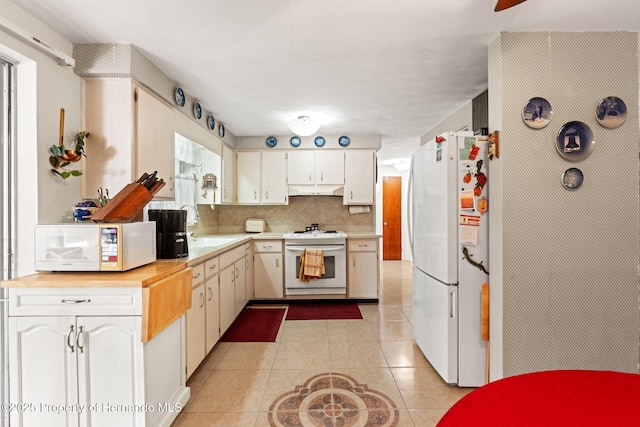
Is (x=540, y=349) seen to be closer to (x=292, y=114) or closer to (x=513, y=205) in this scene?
(x=513, y=205)

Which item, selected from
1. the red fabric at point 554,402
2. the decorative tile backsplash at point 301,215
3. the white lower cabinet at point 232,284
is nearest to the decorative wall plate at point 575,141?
the red fabric at point 554,402

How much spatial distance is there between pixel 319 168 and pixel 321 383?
2.98 metres

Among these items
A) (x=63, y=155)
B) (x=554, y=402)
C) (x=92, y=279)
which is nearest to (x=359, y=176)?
(x=63, y=155)

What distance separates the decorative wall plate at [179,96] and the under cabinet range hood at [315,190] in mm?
2067

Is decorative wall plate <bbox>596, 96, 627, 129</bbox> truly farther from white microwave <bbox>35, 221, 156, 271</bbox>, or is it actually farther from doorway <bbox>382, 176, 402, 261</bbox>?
doorway <bbox>382, 176, 402, 261</bbox>

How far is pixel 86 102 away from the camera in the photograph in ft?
7.02

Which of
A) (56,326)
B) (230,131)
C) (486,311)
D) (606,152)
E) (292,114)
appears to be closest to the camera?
(56,326)

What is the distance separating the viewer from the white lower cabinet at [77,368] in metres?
1.57

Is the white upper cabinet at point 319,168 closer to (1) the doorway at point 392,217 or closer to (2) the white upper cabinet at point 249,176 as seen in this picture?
(2) the white upper cabinet at point 249,176

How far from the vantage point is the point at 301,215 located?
496 cm

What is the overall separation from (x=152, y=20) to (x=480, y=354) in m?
3.08

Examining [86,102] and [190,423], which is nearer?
[190,423]

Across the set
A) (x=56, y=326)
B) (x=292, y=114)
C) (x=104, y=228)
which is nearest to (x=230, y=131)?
(x=292, y=114)

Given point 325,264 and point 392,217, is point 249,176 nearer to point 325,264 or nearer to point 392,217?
point 325,264
